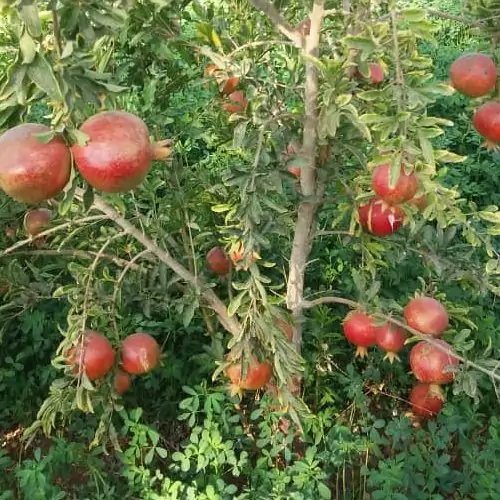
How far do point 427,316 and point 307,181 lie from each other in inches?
18.0

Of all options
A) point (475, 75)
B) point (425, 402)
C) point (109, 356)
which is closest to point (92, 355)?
point (109, 356)

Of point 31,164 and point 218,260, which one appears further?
point 218,260

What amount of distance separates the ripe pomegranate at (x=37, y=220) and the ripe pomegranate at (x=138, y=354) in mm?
445

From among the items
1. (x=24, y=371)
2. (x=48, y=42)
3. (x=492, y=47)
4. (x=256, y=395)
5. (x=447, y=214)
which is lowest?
(x=24, y=371)

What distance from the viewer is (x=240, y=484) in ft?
6.72

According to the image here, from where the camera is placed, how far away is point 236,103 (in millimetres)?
1713

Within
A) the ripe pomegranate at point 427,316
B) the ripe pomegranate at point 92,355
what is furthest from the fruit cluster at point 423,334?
the ripe pomegranate at point 92,355

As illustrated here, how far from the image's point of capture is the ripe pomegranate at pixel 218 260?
2.03 metres

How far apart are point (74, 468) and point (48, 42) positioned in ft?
4.80

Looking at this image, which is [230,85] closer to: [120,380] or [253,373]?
[253,373]

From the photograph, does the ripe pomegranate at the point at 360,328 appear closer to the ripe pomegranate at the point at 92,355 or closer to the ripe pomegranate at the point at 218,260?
the ripe pomegranate at the point at 218,260

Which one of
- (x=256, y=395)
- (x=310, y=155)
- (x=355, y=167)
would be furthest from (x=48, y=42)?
(x=256, y=395)

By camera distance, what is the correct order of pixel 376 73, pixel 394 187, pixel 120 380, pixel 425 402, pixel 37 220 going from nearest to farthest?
pixel 394 187, pixel 376 73, pixel 120 380, pixel 37 220, pixel 425 402

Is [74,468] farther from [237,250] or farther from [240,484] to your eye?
[237,250]
